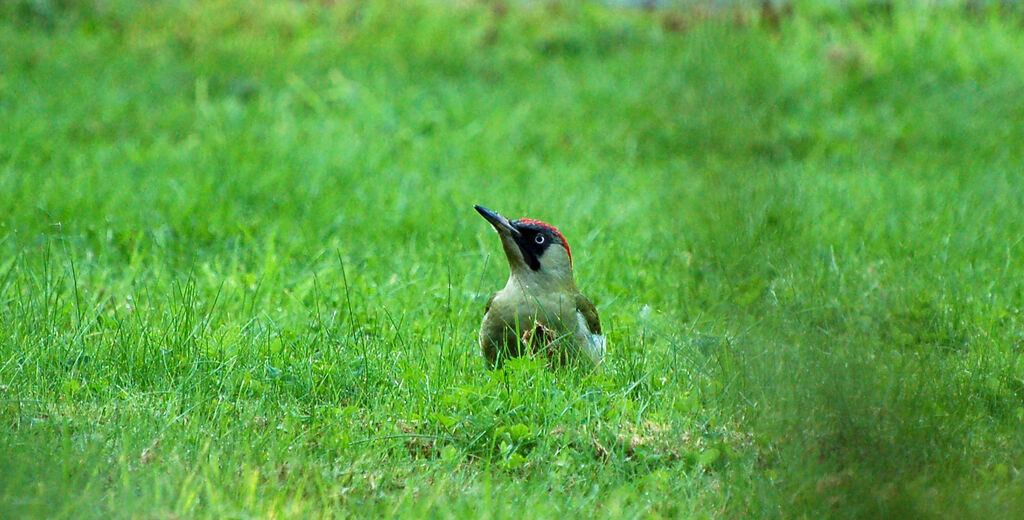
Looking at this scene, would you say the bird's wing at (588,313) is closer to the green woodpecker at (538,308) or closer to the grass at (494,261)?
the green woodpecker at (538,308)

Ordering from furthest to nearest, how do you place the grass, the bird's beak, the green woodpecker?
1. the bird's beak
2. the green woodpecker
3. the grass

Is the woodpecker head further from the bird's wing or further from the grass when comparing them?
the grass

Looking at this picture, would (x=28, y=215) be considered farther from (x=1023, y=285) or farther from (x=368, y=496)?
(x=1023, y=285)

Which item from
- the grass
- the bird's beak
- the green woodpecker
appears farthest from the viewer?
the bird's beak

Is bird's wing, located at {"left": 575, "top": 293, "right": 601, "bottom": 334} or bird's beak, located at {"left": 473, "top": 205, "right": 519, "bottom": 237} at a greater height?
bird's beak, located at {"left": 473, "top": 205, "right": 519, "bottom": 237}

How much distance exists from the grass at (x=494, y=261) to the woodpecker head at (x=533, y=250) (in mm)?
366

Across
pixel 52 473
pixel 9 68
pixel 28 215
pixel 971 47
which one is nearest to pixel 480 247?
pixel 28 215

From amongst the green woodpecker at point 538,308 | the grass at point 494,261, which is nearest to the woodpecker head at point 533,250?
the green woodpecker at point 538,308

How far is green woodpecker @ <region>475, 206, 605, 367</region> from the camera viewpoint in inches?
165

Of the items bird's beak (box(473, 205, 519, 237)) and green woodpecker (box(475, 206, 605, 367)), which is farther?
bird's beak (box(473, 205, 519, 237))

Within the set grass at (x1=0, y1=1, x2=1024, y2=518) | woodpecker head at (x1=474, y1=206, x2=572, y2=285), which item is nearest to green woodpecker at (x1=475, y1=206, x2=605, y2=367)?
woodpecker head at (x1=474, y1=206, x2=572, y2=285)

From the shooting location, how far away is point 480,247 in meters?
5.96

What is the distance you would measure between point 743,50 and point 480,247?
4194 mm

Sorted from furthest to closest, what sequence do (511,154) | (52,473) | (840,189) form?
1. (511,154)
2. (840,189)
3. (52,473)
